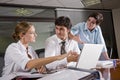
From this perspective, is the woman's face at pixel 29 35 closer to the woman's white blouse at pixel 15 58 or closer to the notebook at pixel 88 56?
the woman's white blouse at pixel 15 58

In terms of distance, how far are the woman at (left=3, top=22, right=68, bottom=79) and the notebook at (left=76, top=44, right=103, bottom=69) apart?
120 millimetres

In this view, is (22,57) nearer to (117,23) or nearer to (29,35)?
(29,35)

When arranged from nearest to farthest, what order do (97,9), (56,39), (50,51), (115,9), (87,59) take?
(87,59) → (50,51) → (56,39) → (97,9) → (115,9)

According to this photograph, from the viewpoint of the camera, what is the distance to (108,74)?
136 cm

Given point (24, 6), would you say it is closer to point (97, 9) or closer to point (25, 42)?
point (97, 9)

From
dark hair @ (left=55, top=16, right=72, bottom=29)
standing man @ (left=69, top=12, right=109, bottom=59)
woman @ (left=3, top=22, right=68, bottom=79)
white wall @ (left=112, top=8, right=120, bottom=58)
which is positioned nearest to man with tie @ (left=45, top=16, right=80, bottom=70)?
dark hair @ (left=55, top=16, right=72, bottom=29)

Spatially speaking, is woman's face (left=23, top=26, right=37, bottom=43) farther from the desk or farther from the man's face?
the desk

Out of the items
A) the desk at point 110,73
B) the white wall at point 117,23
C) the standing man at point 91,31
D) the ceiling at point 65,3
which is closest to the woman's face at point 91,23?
the standing man at point 91,31

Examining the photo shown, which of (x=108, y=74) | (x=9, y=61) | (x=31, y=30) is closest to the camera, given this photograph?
(x=108, y=74)

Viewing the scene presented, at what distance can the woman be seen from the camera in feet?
3.93

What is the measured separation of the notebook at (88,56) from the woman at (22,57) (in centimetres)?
12

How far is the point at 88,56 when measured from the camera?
1.21 metres

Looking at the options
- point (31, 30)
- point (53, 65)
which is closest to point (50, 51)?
point (53, 65)

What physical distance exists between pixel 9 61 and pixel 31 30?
308mm
